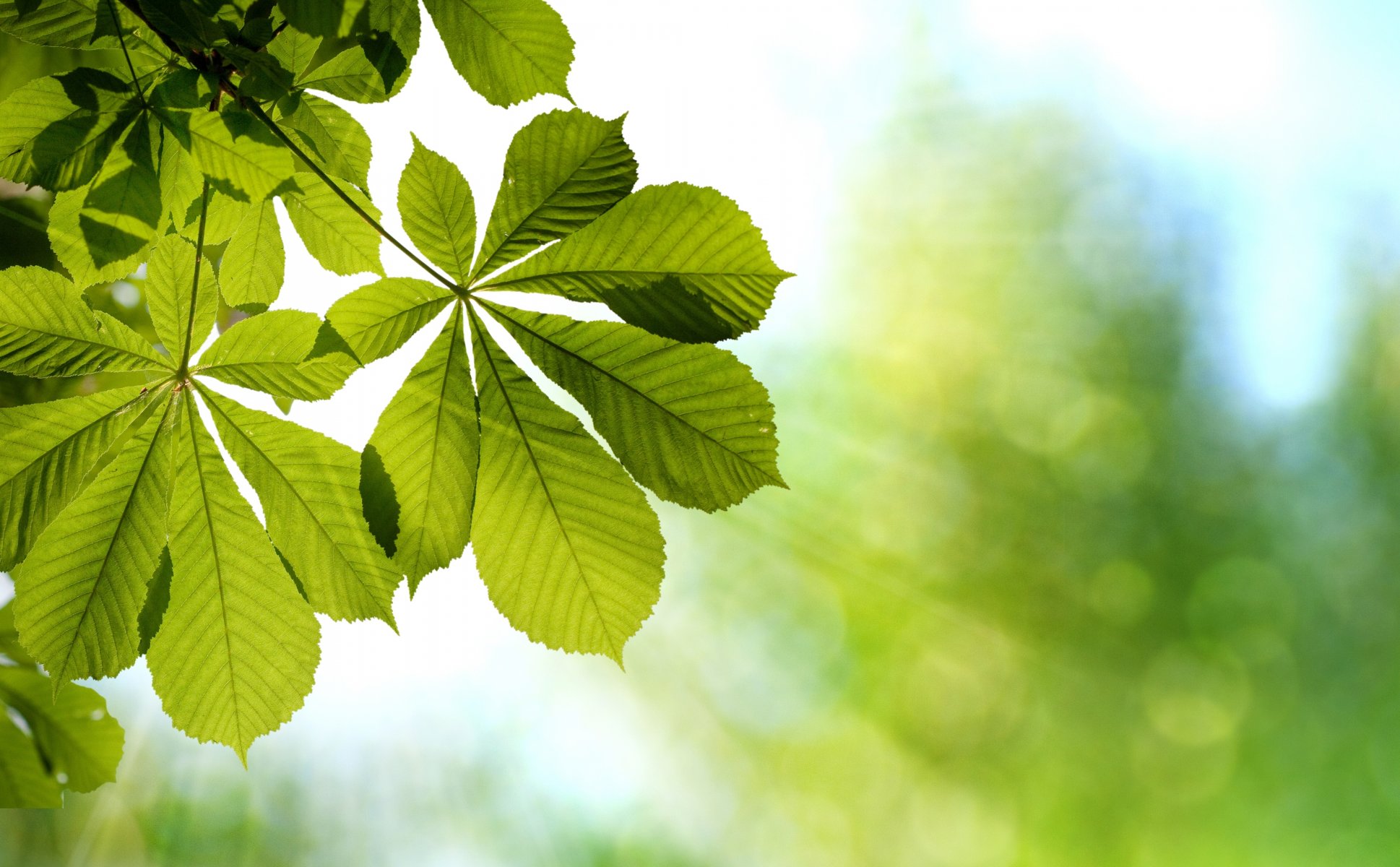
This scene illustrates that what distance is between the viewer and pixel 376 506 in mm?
550

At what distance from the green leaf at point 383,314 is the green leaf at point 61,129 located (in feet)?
0.64

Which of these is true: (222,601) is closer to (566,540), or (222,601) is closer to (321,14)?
(566,540)

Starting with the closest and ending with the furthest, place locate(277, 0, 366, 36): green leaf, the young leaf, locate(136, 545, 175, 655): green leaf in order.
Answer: locate(277, 0, 366, 36): green leaf → locate(136, 545, 175, 655): green leaf → the young leaf

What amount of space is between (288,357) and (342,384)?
0.04 m

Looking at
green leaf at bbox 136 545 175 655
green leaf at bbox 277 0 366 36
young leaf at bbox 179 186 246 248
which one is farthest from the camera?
young leaf at bbox 179 186 246 248

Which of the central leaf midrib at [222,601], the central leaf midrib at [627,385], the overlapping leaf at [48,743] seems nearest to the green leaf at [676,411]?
the central leaf midrib at [627,385]

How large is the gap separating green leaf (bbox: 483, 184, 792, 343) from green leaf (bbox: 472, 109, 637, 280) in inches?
0.6

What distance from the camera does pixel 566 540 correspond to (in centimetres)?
57

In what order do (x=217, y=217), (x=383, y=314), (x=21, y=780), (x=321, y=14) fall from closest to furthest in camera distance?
(x=321, y=14), (x=383, y=314), (x=217, y=217), (x=21, y=780)

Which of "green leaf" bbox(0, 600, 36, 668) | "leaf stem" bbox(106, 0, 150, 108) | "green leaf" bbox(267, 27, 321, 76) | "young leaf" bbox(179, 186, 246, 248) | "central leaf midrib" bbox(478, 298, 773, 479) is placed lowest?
"green leaf" bbox(0, 600, 36, 668)

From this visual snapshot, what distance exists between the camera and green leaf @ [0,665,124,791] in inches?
37.0

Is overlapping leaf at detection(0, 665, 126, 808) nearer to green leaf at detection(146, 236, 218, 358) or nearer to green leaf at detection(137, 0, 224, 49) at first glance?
green leaf at detection(146, 236, 218, 358)

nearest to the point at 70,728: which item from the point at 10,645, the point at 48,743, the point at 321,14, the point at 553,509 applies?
the point at 48,743

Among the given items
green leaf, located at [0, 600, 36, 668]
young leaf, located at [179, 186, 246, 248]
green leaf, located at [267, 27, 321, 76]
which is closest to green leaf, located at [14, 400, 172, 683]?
young leaf, located at [179, 186, 246, 248]
